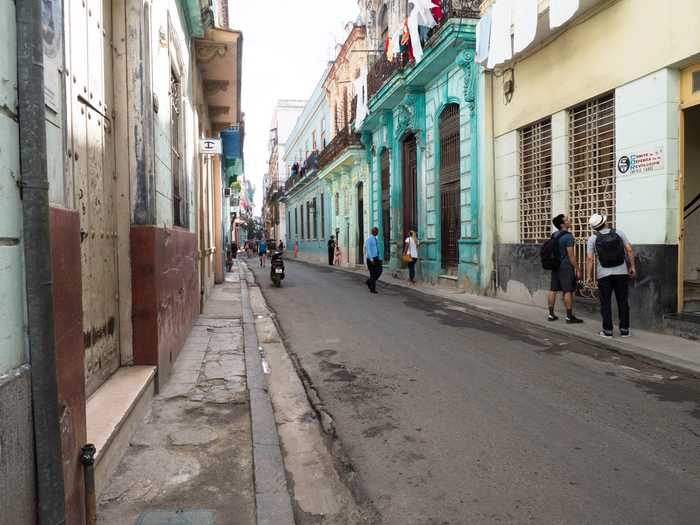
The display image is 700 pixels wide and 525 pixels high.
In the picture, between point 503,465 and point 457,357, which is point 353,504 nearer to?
point 503,465

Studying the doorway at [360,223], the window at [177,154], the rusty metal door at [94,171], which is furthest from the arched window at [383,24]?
the rusty metal door at [94,171]

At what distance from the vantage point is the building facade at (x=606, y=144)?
309 inches

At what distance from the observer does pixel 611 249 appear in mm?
7688

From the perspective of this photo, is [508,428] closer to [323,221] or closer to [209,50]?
[209,50]

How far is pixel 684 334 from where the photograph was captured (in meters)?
7.42

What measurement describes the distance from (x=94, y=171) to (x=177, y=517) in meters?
2.47

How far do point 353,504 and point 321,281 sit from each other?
48.7ft

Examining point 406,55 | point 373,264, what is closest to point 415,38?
point 406,55

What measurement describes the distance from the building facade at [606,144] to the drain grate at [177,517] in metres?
6.90

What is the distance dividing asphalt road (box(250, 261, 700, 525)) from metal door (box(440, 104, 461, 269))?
23.6ft

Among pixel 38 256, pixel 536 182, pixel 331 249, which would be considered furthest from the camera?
pixel 331 249

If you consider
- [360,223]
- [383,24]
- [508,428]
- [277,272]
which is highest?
[383,24]

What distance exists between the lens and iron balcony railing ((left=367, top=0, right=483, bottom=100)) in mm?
12812

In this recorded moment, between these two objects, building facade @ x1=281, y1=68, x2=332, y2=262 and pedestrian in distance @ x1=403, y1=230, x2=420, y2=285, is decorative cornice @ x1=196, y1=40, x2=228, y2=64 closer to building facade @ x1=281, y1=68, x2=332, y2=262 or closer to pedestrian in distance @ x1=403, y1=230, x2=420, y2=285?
pedestrian in distance @ x1=403, y1=230, x2=420, y2=285
